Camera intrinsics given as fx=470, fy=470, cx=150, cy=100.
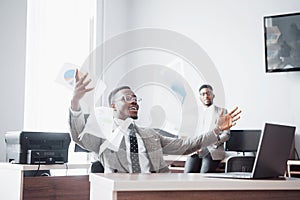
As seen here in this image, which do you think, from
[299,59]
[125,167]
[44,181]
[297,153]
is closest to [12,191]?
[44,181]

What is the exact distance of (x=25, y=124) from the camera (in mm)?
4805

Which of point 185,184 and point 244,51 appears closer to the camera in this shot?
point 185,184

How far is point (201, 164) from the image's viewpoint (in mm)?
4316

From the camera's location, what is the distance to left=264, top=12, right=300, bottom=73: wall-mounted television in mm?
4988

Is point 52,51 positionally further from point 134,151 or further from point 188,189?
point 188,189

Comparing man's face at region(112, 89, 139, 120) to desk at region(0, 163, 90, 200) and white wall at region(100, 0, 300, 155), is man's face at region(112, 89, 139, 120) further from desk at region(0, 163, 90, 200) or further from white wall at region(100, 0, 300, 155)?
white wall at region(100, 0, 300, 155)

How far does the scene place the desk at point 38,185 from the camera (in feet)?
11.1

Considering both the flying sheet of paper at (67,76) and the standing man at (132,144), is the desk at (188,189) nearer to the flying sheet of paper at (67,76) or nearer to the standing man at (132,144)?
the standing man at (132,144)

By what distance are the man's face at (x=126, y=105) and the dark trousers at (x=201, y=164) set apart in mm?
1707

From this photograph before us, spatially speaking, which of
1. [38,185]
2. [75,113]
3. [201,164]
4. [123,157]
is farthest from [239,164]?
[75,113]

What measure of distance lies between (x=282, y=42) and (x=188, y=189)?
360 centimetres

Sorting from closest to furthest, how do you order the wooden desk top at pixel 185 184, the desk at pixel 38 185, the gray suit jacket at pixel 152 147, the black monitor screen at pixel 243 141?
the wooden desk top at pixel 185 184
the gray suit jacket at pixel 152 147
the desk at pixel 38 185
the black monitor screen at pixel 243 141

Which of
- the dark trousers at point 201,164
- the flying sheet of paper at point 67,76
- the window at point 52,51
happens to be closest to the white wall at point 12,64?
the window at point 52,51

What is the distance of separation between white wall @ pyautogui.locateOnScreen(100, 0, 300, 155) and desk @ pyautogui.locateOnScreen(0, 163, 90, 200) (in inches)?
88.9
